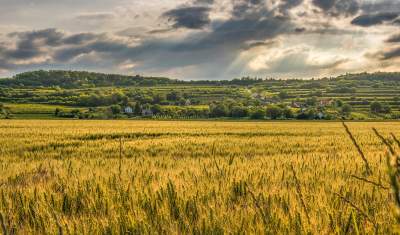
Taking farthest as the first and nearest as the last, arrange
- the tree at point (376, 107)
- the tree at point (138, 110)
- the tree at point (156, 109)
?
1. the tree at point (156, 109)
2. the tree at point (138, 110)
3. the tree at point (376, 107)

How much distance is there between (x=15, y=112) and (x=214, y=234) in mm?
122902

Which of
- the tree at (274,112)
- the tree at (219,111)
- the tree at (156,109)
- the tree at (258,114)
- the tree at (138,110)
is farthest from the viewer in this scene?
the tree at (156,109)

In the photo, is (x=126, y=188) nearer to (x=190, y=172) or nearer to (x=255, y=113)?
(x=190, y=172)

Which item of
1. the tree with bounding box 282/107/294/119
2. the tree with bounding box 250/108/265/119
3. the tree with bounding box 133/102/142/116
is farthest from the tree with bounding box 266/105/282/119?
the tree with bounding box 133/102/142/116

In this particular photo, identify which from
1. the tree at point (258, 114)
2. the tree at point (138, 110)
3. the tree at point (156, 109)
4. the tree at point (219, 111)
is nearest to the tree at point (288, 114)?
the tree at point (258, 114)

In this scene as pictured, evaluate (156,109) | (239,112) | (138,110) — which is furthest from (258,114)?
(138,110)

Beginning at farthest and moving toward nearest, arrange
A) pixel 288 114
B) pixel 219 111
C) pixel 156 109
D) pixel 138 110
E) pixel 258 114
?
pixel 156 109 < pixel 138 110 < pixel 219 111 < pixel 288 114 < pixel 258 114

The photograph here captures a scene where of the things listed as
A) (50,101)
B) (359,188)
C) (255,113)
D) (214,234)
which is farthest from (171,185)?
(50,101)

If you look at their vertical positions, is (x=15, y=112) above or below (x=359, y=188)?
below

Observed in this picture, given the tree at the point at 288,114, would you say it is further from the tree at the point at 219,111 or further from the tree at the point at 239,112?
the tree at the point at 219,111

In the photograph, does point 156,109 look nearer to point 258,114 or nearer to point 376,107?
point 258,114

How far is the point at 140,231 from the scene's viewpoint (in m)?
2.66

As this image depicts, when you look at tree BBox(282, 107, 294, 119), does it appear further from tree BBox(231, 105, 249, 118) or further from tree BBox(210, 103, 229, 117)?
tree BBox(210, 103, 229, 117)

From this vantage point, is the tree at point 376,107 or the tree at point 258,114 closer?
the tree at point 258,114
